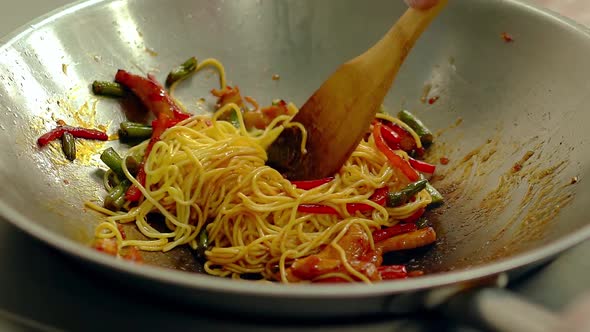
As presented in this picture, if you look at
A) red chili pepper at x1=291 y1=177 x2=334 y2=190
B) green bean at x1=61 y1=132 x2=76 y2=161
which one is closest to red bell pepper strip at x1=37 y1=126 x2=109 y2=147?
green bean at x1=61 y1=132 x2=76 y2=161

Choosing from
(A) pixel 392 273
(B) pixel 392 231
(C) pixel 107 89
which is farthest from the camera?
(C) pixel 107 89

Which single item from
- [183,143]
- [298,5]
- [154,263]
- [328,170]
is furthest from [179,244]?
[298,5]

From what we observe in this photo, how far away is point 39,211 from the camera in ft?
6.42

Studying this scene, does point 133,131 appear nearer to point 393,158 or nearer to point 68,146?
point 68,146

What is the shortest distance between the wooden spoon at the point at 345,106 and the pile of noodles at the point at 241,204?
9cm

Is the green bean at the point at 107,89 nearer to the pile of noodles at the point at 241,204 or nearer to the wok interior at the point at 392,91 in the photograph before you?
the wok interior at the point at 392,91

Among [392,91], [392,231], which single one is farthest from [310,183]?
[392,91]

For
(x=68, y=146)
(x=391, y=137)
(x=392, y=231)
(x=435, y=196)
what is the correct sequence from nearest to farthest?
(x=68, y=146) → (x=392, y=231) → (x=435, y=196) → (x=391, y=137)

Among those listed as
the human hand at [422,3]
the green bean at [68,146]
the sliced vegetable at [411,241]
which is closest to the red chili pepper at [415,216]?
the sliced vegetable at [411,241]

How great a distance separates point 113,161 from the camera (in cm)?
249

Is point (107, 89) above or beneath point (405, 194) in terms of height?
above

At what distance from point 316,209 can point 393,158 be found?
1.47 ft

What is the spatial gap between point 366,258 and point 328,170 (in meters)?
0.48

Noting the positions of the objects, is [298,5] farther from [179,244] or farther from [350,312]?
[350,312]
